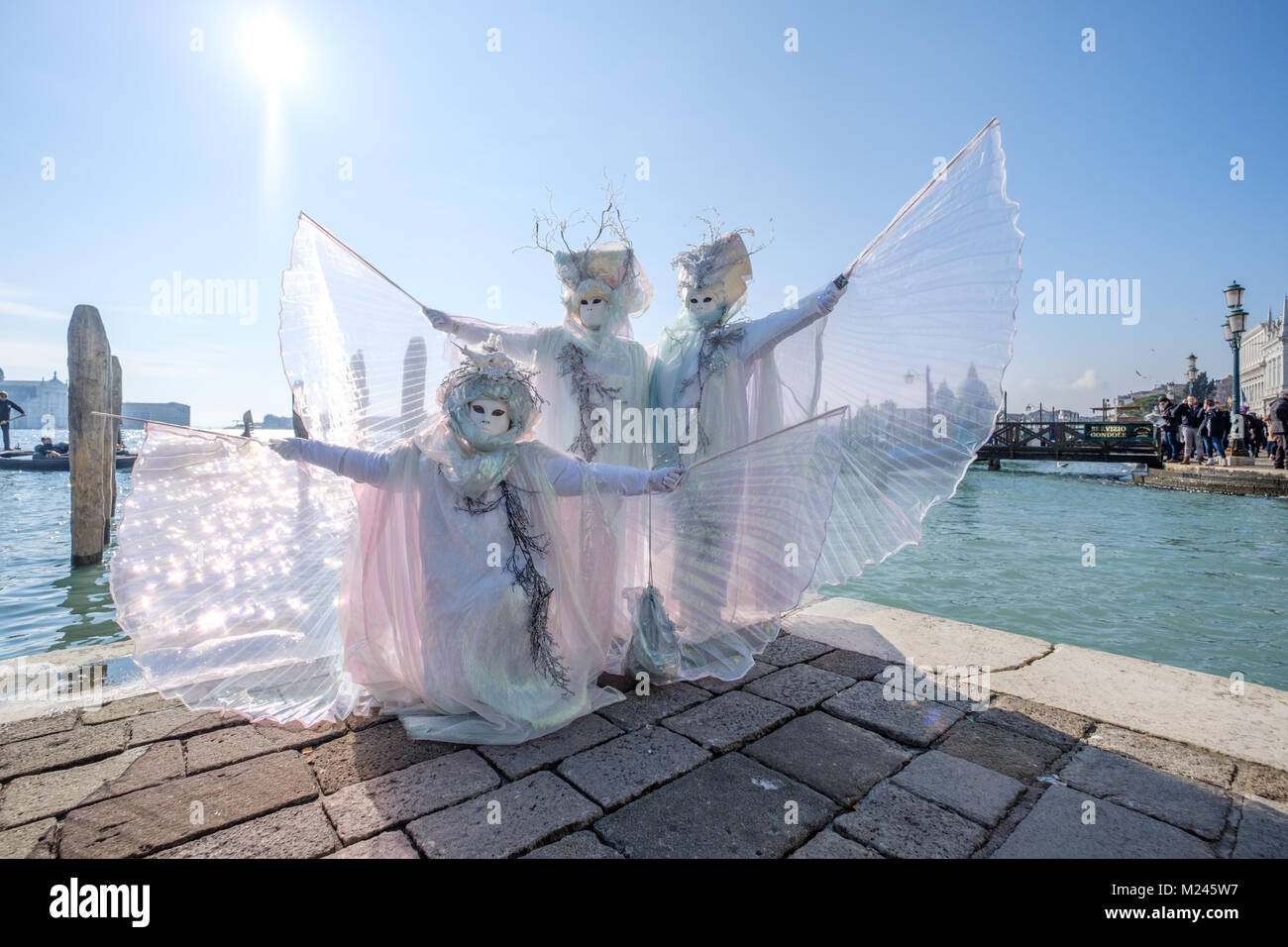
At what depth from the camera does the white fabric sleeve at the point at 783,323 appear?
314 centimetres

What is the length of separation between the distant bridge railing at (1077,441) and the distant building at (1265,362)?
34274mm

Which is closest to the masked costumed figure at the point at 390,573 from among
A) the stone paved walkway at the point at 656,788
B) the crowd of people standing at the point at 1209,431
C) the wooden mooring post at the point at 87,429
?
the stone paved walkway at the point at 656,788

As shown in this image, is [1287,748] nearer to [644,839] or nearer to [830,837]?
[830,837]

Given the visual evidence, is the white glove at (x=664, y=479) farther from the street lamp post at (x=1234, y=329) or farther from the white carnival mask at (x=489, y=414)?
the street lamp post at (x=1234, y=329)

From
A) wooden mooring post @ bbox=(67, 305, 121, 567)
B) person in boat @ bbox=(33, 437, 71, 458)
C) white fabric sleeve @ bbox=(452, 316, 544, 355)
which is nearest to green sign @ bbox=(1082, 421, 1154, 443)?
white fabric sleeve @ bbox=(452, 316, 544, 355)

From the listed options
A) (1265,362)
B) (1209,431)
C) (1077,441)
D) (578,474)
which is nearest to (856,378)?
(578,474)

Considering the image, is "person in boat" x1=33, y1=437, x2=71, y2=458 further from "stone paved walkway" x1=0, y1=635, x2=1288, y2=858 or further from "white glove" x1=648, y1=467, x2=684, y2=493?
"white glove" x1=648, y1=467, x2=684, y2=493

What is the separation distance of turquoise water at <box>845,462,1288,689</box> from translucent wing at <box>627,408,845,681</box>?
10.9 feet

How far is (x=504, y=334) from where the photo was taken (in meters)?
3.57

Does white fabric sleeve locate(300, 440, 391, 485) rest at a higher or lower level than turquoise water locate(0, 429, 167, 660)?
higher

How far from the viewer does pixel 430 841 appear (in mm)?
1776

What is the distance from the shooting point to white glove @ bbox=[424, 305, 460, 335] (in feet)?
11.6
